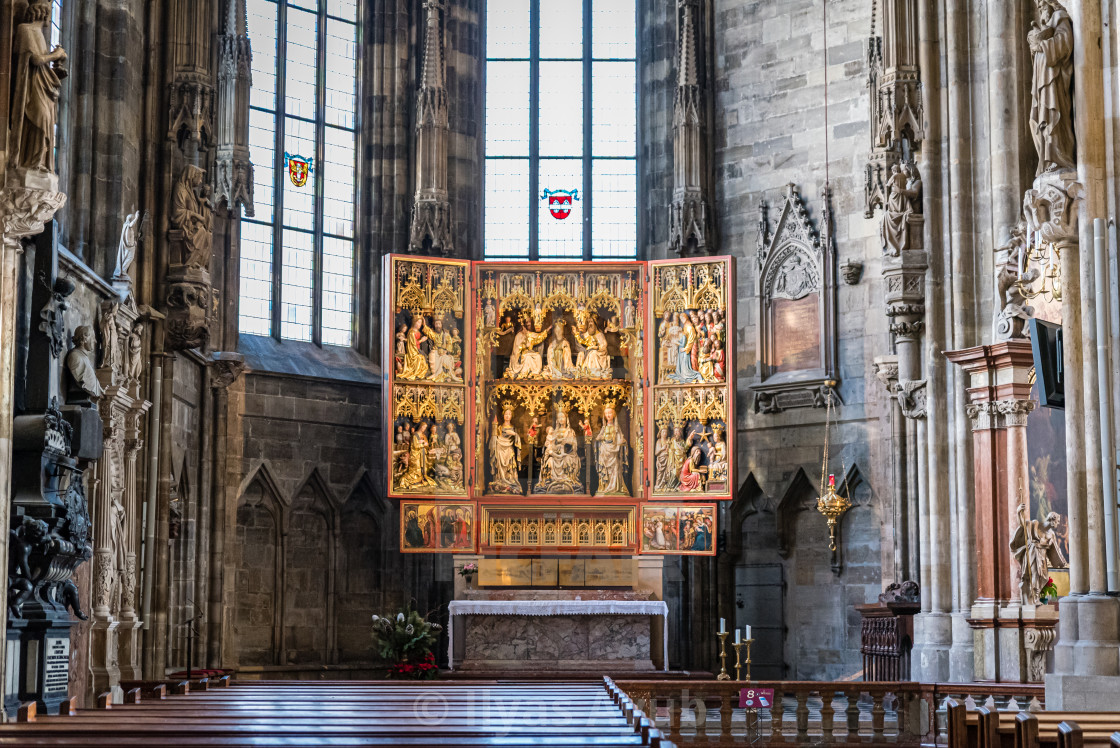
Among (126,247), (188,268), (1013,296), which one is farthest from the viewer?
(188,268)

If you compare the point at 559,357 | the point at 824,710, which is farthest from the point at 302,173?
the point at 824,710

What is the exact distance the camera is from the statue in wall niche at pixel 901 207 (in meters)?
17.1

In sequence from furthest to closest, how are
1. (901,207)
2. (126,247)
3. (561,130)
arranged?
(561,130) → (901,207) → (126,247)

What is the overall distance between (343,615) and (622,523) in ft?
16.1

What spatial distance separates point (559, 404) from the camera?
20547mm

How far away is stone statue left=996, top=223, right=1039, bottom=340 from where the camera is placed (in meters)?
15.2

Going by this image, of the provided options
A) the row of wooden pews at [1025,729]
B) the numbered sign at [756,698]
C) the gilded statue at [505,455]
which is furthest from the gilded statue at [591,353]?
the row of wooden pews at [1025,729]

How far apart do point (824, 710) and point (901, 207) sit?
6527 mm

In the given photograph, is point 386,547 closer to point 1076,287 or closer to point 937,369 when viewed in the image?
point 937,369

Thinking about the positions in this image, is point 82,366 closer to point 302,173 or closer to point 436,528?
point 436,528

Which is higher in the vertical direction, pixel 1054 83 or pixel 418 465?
pixel 1054 83

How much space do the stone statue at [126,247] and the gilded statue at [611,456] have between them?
22.9ft

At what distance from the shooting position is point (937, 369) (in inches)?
661

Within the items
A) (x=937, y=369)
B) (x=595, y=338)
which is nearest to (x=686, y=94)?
(x=595, y=338)
